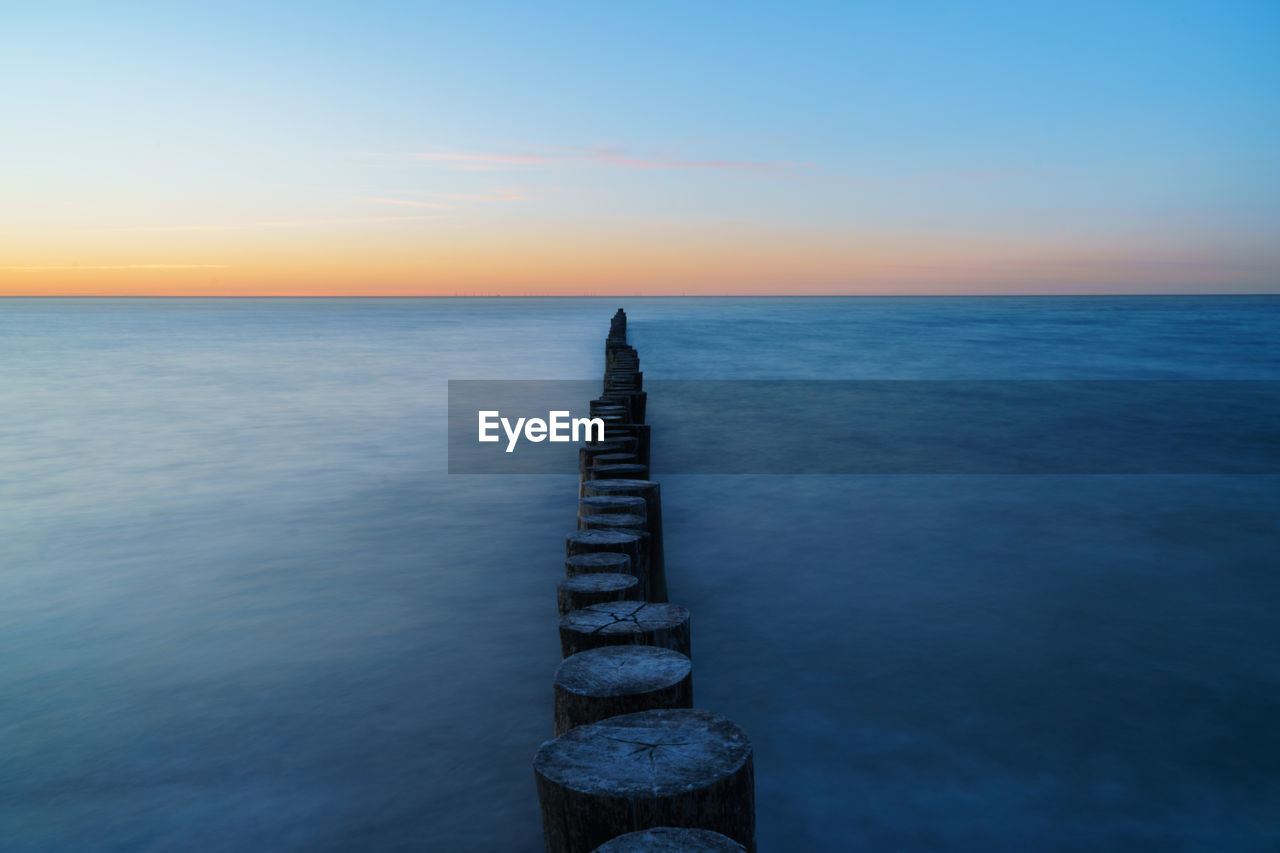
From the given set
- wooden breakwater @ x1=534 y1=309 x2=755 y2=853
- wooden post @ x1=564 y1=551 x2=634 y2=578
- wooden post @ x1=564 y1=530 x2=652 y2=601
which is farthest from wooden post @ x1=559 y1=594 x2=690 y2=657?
wooden post @ x1=564 y1=530 x2=652 y2=601

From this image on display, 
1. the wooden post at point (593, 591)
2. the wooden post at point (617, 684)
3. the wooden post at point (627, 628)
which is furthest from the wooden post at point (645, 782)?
the wooden post at point (593, 591)

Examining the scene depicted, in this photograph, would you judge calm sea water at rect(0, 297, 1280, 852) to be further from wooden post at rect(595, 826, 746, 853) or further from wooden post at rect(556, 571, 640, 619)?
wooden post at rect(595, 826, 746, 853)

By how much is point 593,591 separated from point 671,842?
4.35 feet

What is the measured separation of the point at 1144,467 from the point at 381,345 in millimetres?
28466

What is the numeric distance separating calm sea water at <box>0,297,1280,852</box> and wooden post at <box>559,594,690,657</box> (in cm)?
107

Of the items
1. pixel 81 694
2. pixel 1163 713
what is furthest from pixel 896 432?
pixel 81 694

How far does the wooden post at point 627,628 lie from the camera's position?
8.09ft

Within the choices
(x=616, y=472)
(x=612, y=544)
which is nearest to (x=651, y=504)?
(x=616, y=472)

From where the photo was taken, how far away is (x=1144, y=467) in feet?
33.6

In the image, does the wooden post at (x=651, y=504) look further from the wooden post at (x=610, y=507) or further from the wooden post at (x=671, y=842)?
the wooden post at (x=671, y=842)

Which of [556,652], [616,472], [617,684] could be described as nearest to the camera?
[617,684]

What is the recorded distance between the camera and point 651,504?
15.2 feet

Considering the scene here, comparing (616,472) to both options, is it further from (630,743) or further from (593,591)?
(630,743)

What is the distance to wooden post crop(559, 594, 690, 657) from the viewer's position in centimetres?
246
